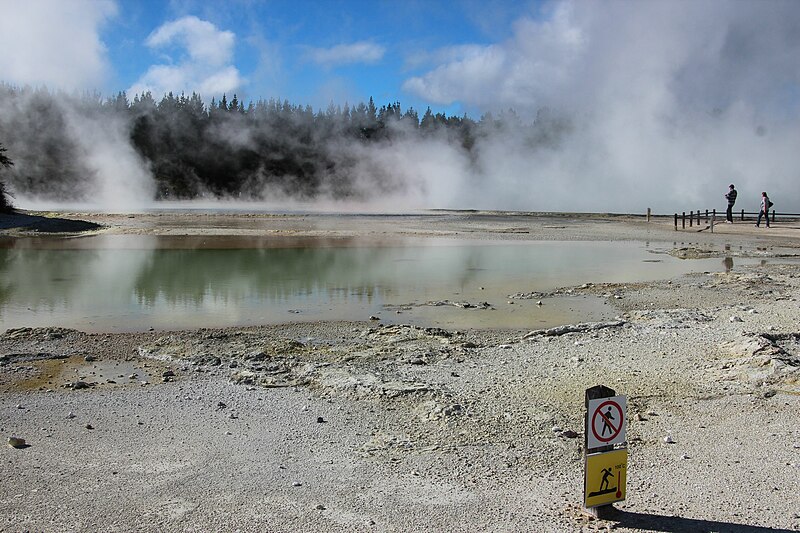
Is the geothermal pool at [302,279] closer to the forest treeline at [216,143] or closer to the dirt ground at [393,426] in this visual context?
the dirt ground at [393,426]

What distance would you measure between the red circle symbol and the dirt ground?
0.43 meters

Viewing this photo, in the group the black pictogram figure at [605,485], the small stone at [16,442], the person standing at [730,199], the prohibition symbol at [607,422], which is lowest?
the small stone at [16,442]

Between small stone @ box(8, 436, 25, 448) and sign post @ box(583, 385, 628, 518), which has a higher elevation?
sign post @ box(583, 385, 628, 518)


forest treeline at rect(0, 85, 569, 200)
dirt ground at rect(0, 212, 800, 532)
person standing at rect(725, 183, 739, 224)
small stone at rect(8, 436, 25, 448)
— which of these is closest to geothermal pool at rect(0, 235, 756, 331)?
dirt ground at rect(0, 212, 800, 532)

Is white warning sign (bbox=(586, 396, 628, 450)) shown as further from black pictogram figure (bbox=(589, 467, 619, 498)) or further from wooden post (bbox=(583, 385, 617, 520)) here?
black pictogram figure (bbox=(589, 467, 619, 498))

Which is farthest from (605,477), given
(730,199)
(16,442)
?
(730,199)

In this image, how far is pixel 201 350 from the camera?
8258mm

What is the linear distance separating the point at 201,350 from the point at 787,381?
5898mm

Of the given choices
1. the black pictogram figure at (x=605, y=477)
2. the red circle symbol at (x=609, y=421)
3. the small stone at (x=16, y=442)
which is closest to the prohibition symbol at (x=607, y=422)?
the red circle symbol at (x=609, y=421)

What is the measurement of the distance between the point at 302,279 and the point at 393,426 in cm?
1011

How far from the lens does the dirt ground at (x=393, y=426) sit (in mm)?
4172

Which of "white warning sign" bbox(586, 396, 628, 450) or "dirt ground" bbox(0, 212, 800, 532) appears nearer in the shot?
"white warning sign" bbox(586, 396, 628, 450)

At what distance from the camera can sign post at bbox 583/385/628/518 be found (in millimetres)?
4016

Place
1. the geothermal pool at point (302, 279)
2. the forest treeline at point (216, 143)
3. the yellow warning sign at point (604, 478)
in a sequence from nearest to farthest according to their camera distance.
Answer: the yellow warning sign at point (604, 478) → the geothermal pool at point (302, 279) → the forest treeline at point (216, 143)
